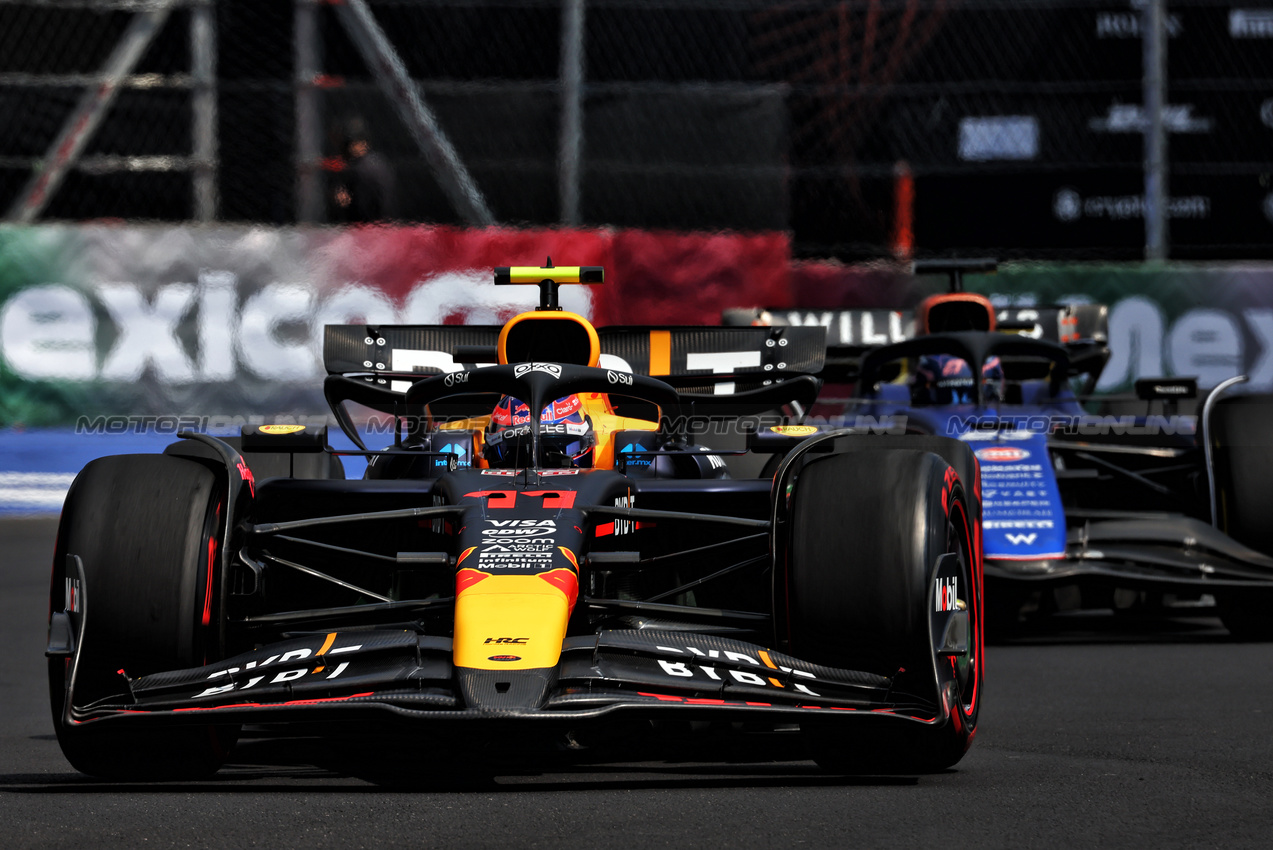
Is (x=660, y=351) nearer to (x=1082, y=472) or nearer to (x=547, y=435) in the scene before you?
(x=547, y=435)

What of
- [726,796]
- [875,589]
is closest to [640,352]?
[875,589]

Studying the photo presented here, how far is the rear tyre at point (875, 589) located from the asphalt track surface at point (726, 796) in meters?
0.12

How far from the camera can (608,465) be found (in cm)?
658

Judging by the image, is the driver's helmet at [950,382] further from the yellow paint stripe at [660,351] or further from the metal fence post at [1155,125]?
the metal fence post at [1155,125]

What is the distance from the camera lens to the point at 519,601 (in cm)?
466

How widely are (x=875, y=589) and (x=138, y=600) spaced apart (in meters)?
1.85

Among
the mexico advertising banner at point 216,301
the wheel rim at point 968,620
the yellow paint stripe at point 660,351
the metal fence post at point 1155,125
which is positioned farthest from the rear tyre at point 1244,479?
the mexico advertising banner at point 216,301

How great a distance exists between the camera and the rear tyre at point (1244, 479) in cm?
848

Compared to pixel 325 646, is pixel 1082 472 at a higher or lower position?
higher

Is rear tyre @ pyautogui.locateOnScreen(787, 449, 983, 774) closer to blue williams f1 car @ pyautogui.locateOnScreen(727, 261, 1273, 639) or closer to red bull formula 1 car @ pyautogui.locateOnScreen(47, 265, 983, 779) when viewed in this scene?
red bull formula 1 car @ pyautogui.locateOnScreen(47, 265, 983, 779)

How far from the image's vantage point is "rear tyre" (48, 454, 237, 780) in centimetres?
477

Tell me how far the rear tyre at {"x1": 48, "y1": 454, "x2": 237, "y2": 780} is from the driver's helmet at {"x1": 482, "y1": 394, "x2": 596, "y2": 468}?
1298 millimetres

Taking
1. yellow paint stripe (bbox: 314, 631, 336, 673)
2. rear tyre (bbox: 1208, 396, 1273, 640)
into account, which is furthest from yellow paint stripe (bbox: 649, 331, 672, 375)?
yellow paint stripe (bbox: 314, 631, 336, 673)

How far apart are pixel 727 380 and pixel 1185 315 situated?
25.2 ft
